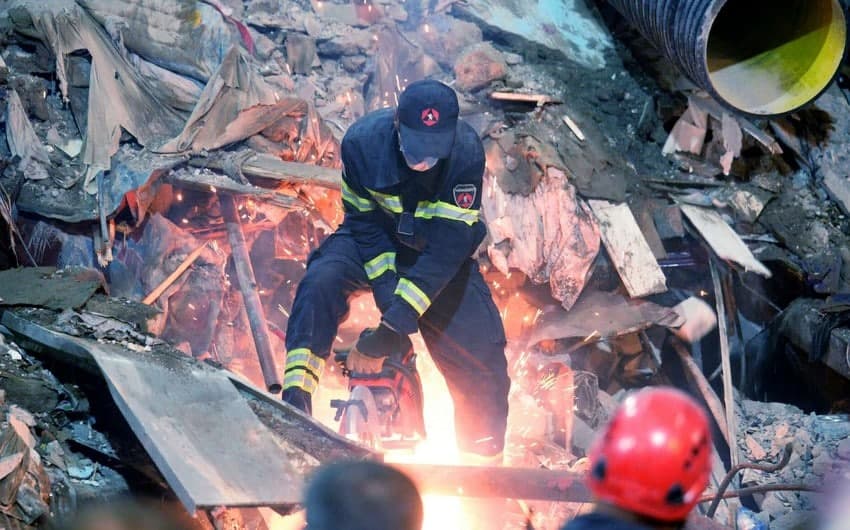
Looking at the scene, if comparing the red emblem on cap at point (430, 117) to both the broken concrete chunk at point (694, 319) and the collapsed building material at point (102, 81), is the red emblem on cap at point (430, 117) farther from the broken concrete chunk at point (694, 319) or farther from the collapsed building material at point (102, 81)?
the broken concrete chunk at point (694, 319)

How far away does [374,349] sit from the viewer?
4207 mm

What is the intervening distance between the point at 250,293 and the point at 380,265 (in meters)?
1.08

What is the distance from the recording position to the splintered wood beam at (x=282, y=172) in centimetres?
559

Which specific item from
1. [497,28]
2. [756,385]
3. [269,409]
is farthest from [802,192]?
[269,409]

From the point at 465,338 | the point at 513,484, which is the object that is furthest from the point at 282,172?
the point at 513,484

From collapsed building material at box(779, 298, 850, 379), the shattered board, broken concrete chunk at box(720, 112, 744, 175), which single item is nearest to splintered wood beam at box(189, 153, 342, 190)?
the shattered board

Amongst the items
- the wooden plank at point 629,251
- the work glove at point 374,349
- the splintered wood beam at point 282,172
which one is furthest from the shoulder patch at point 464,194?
the wooden plank at point 629,251

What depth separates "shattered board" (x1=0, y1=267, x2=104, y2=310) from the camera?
4.02 metres

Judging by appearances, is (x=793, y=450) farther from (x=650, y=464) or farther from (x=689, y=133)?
(x=650, y=464)

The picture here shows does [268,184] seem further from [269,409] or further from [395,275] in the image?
[269,409]

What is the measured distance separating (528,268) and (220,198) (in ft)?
6.80

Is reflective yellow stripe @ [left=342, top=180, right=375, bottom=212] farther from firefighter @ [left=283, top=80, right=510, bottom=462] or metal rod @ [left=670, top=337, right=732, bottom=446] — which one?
metal rod @ [left=670, top=337, right=732, bottom=446]

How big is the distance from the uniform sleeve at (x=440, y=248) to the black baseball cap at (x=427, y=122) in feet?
1.14

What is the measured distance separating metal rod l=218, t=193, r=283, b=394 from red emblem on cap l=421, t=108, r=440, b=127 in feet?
5.14
